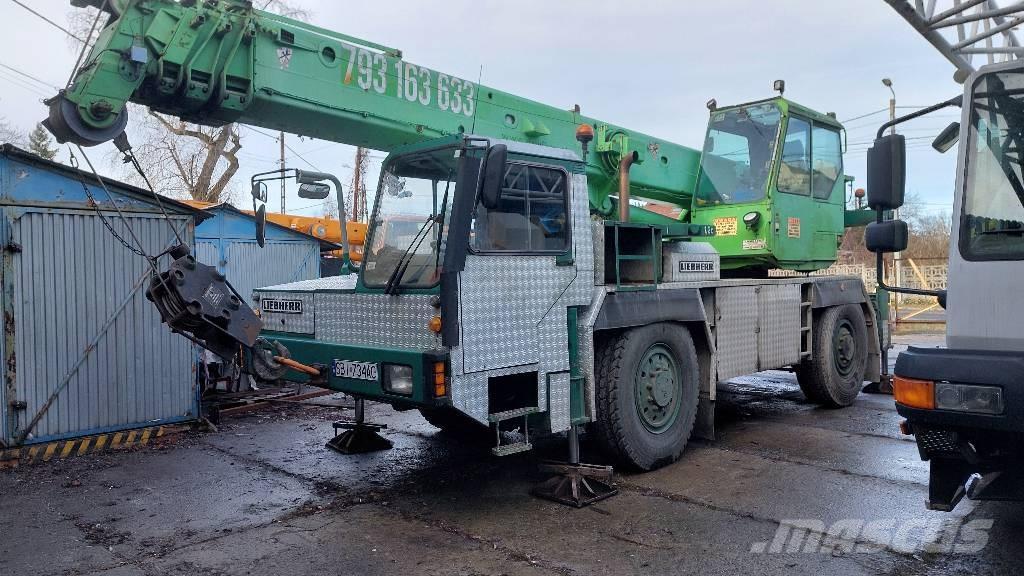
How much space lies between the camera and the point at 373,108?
5543mm

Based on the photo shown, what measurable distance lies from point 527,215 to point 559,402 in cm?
136

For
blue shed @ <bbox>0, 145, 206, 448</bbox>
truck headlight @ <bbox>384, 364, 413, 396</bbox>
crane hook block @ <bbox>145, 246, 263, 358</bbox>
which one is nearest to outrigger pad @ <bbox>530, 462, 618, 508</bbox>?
truck headlight @ <bbox>384, 364, 413, 396</bbox>

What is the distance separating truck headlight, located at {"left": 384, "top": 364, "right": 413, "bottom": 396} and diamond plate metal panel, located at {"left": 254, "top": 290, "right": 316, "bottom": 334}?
1.05m

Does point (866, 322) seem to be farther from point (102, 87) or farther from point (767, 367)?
point (102, 87)

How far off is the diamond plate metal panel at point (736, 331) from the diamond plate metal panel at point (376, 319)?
3260mm

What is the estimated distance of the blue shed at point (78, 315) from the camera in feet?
22.4

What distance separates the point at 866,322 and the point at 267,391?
320 inches

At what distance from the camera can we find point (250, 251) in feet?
38.7

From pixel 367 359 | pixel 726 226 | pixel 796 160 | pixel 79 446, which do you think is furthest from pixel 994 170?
pixel 79 446

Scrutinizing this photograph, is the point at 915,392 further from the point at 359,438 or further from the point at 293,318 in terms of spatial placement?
the point at 359,438

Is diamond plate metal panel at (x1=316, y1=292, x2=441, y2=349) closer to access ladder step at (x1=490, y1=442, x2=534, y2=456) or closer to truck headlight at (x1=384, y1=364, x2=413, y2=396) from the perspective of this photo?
truck headlight at (x1=384, y1=364, x2=413, y2=396)

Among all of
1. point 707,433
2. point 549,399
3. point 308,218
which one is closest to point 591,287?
point 549,399

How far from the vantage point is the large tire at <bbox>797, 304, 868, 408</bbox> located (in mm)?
8711

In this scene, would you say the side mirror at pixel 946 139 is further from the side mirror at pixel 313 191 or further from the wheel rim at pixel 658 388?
the side mirror at pixel 313 191
